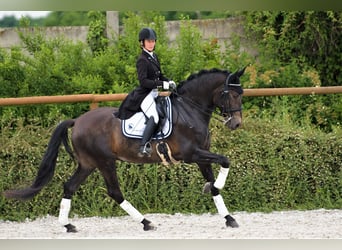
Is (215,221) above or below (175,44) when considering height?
below

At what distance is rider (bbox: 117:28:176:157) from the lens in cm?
740

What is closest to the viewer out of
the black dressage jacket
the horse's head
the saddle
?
the horse's head

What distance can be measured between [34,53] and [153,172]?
2.48m

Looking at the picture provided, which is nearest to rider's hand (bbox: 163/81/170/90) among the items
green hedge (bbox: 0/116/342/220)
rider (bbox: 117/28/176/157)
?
rider (bbox: 117/28/176/157)

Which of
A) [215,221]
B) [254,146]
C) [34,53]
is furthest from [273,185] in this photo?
[34,53]

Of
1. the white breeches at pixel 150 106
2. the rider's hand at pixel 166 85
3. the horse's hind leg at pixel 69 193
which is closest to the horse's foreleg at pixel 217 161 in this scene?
the white breeches at pixel 150 106

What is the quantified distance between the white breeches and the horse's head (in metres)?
0.66

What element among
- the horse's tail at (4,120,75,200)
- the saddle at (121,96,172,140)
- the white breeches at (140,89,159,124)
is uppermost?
the white breeches at (140,89,159,124)

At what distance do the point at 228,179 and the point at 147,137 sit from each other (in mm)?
1900

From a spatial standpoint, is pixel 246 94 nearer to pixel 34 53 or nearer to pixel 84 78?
pixel 84 78

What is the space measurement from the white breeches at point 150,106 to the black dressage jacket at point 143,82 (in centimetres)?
4

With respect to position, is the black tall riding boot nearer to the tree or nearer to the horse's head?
the horse's head

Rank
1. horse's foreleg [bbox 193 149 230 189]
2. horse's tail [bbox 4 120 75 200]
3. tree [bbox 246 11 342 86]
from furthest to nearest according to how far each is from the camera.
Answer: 1. tree [bbox 246 11 342 86]
2. horse's tail [bbox 4 120 75 200]
3. horse's foreleg [bbox 193 149 230 189]

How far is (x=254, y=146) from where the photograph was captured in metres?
9.12
